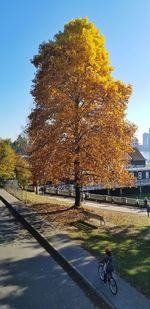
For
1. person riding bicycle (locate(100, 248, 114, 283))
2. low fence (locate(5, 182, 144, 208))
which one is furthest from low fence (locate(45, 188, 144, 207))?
person riding bicycle (locate(100, 248, 114, 283))

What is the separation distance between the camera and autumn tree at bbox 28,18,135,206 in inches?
941

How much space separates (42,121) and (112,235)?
9142 millimetres

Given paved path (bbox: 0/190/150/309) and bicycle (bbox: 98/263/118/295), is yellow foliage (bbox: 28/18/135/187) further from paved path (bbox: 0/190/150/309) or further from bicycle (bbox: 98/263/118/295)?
bicycle (bbox: 98/263/118/295)

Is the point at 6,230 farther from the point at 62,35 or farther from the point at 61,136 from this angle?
the point at 62,35

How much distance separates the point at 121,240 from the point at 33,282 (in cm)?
550

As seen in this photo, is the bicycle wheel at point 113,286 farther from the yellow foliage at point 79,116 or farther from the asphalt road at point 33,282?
the yellow foliage at point 79,116

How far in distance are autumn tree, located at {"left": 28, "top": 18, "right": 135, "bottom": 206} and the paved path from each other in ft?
13.7

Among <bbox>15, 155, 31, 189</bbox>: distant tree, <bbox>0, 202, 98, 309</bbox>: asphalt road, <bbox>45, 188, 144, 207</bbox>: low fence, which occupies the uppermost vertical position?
<bbox>15, 155, 31, 189</bbox>: distant tree

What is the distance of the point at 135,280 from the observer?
466 inches

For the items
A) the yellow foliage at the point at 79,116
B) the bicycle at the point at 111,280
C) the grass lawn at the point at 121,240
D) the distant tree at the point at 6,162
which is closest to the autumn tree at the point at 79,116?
the yellow foliage at the point at 79,116

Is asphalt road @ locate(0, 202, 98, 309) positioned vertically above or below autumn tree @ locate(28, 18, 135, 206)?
below

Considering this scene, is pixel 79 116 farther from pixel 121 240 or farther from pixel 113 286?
pixel 113 286

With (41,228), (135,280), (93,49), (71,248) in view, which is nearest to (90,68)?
(93,49)

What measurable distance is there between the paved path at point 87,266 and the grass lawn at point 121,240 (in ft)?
1.15
